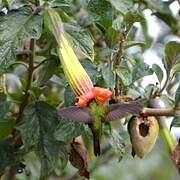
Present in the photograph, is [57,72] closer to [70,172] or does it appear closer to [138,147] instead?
[138,147]

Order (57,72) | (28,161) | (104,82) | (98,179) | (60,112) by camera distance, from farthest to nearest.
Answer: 1. (98,179)
2. (28,161)
3. (57,72)
4. (104,82)
5. (60,112)

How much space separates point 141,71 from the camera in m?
1.18

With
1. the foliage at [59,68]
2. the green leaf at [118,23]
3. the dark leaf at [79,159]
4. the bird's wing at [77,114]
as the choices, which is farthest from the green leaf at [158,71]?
the bird's wing at [77,114]

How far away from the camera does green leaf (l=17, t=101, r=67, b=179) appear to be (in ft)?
3.72

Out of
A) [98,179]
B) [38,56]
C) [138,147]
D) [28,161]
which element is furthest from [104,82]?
[98,179]

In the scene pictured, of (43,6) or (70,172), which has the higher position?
(43,6)

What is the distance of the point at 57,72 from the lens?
48.6 inches

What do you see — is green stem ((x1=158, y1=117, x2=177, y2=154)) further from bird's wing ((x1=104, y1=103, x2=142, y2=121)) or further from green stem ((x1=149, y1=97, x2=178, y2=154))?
bird's wing ((x1=104, y1=103, x2=142, y2=121))

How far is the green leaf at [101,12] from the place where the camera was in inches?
44.1

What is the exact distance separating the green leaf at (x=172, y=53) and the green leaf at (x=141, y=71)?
0.17ft

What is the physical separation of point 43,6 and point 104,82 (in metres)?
0.20

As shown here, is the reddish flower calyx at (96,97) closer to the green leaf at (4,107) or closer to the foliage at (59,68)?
the foliage at (59,68)

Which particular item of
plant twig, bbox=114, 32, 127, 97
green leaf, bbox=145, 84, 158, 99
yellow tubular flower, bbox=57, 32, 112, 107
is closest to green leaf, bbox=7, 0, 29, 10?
yellow tubular flower, bbox=57, 32, 112, 107

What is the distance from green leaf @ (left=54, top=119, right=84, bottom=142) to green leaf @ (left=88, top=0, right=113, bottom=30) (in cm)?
22
